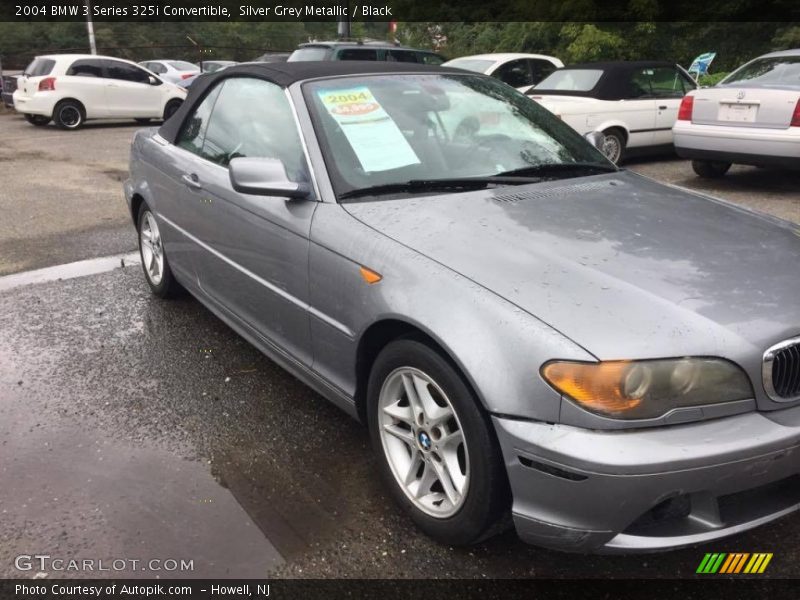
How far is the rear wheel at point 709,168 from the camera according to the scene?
9.02 meters

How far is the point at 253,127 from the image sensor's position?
11.6 feet

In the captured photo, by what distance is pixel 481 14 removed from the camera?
41.8 meters

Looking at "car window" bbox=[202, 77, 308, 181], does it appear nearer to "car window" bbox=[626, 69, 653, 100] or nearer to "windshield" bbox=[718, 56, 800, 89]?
"windshield" bbox=[718, 56, 800, 89]

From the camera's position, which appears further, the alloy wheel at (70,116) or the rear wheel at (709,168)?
the alloy wheel at (70,116)

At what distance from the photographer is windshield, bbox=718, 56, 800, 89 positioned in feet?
25.2

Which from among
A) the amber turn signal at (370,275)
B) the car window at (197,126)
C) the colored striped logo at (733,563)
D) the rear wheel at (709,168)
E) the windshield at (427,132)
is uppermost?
the windshield at (427,132)

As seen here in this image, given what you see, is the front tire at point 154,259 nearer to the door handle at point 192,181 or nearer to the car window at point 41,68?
the door handle at point 192,181

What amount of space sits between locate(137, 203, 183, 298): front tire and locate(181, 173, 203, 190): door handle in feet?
2.20

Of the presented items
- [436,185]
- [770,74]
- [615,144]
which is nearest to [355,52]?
[615,144]

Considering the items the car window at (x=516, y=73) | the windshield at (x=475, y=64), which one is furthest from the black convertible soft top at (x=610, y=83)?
the car window at (x=516, y=73)

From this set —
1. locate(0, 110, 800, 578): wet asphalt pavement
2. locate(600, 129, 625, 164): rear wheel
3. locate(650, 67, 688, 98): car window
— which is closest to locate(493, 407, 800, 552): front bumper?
locate(0, 110, 800, 578): wet asphalt pavement

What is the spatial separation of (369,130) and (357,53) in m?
9.52

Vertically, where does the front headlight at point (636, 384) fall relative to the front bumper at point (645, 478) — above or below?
above

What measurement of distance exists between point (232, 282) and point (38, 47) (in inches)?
1724
